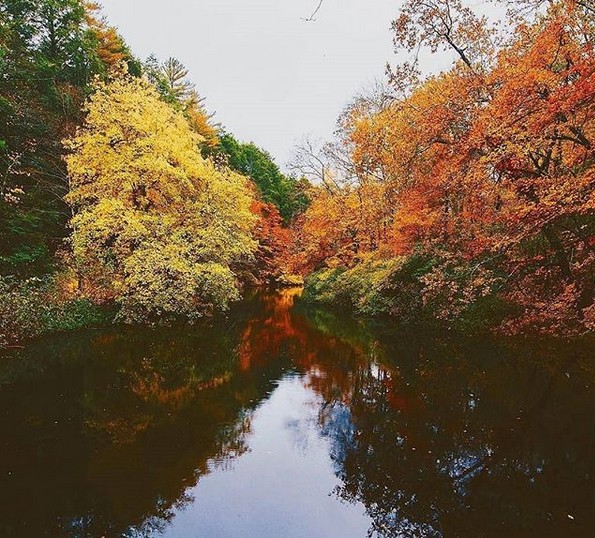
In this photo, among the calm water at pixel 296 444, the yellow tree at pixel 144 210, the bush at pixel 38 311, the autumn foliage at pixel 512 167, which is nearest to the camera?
the calm water at pixel 296 444

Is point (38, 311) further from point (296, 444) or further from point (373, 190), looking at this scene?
point (373, 190)

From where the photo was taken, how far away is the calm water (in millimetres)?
6152

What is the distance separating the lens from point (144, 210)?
1966 centimetres

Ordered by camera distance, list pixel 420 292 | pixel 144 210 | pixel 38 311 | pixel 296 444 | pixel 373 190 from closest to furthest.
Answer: pixel 296 444 → pixel 38 311 → pixel 144 210 → pixel 420 292 → pixel 373 190

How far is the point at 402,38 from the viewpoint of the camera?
1393cm

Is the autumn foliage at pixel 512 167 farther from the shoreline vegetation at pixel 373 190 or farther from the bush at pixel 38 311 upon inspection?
the bush at pixel 38 311

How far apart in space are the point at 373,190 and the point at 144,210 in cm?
1410

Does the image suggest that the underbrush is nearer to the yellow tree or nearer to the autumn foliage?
the autumn foliage

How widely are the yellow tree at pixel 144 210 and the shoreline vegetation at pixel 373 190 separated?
0.28 ft

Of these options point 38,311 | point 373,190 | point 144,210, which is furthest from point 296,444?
point 373,190

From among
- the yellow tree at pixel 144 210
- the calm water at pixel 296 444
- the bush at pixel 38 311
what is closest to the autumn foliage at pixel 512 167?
the calm water at pixel 296 444

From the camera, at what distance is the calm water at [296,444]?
615cm

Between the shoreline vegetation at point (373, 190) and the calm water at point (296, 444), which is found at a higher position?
the shoreline vegetation at point (373, 190)

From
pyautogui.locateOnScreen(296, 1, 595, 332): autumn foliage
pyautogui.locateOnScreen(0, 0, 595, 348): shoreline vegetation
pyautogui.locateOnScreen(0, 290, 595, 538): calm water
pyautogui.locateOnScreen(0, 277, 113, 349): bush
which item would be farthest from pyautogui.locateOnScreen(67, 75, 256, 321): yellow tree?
pyautogui.locateOnScreen(296, 1, 595, 332): autumn foliage
